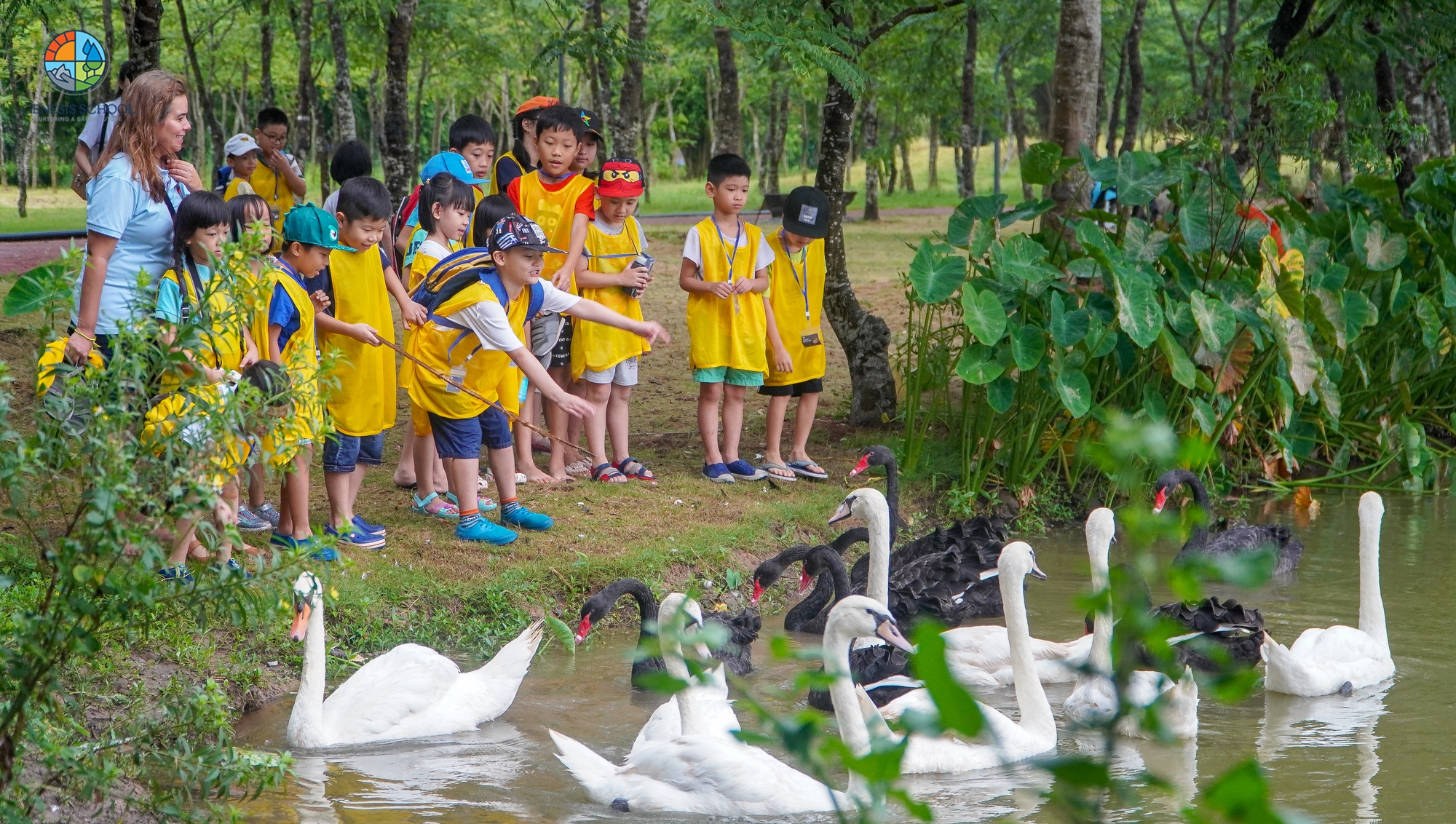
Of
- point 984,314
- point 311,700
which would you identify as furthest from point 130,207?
point 984,314

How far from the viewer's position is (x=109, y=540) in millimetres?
3055

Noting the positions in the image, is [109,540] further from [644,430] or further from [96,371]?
[644,430]

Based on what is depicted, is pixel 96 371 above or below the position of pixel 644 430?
above

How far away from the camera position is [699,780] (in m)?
4.36

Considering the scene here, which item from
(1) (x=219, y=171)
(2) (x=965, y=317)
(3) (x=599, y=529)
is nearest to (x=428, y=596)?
(3) (x=599, y=529)

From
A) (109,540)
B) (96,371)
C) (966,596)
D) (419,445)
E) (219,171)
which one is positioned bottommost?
(966,596)

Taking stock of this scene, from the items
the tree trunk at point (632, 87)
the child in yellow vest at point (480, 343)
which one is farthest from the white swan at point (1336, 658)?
the tree trunk at point (632, 87)

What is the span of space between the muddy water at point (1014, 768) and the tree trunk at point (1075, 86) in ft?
10.9

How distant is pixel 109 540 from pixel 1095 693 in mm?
3863

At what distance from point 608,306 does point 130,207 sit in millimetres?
2967

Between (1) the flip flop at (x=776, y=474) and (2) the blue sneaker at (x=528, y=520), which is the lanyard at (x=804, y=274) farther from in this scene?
(2) the blue sneaker at (x=528, y=520)

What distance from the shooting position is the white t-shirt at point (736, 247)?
8.05 m

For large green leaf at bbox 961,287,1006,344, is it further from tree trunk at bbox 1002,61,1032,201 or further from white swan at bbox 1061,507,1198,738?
tree trunk at bbox 1002,61,1032,201

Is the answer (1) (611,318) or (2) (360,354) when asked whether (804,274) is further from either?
(2) (360,354)
